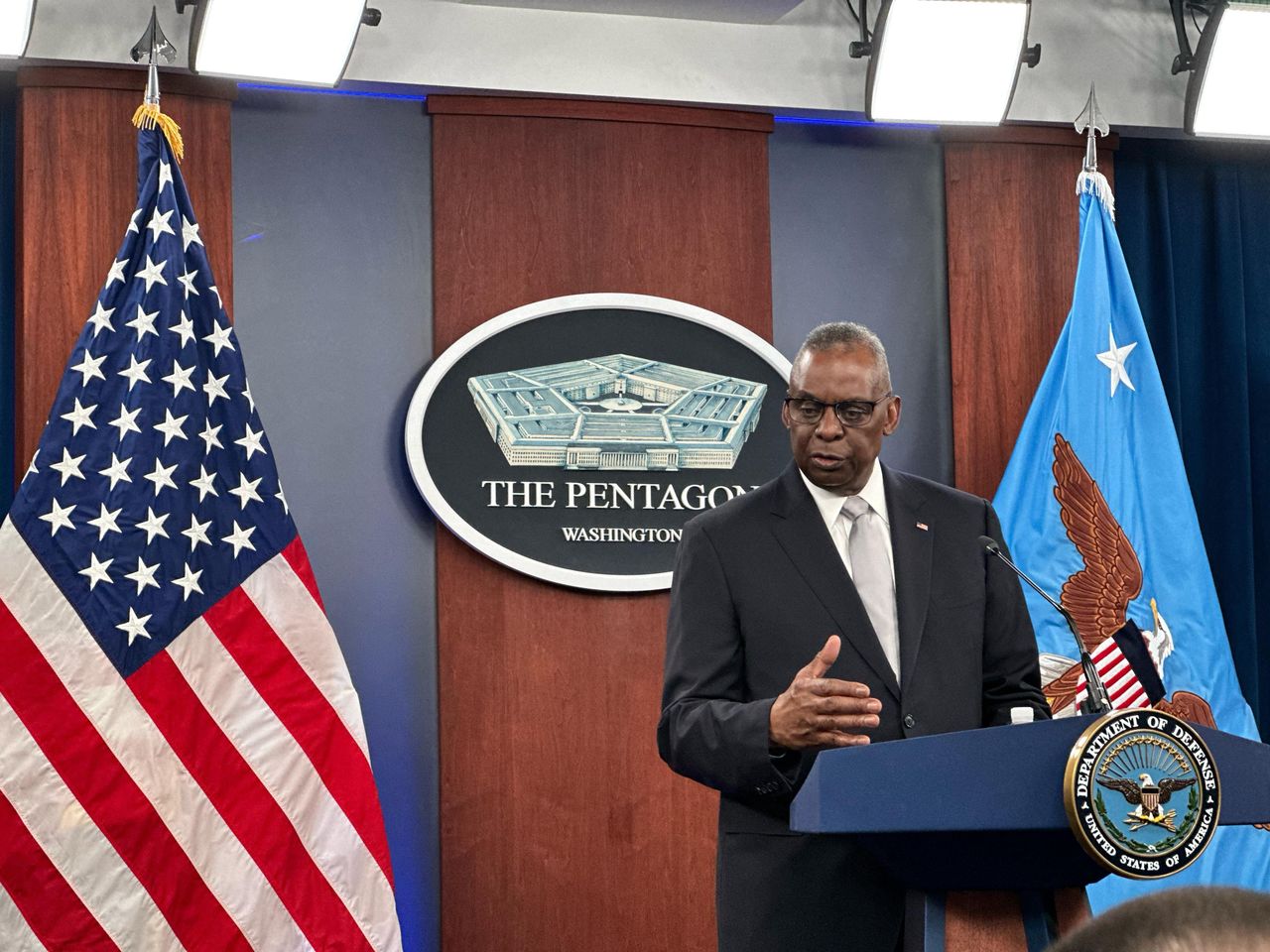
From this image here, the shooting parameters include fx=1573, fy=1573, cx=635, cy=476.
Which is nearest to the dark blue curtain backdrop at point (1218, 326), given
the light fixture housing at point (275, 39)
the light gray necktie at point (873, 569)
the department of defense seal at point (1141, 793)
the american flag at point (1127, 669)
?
the american flag at point (1127, 669)

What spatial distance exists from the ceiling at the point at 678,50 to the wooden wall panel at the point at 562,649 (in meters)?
0.09

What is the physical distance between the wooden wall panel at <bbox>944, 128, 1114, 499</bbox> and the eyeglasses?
2.10 metres

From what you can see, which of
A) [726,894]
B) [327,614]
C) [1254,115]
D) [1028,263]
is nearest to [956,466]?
[1028,263]

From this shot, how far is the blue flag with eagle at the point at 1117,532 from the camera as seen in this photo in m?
4.31

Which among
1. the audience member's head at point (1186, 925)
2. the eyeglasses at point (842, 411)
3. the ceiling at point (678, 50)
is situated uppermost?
the ceiling at point (678, 50)

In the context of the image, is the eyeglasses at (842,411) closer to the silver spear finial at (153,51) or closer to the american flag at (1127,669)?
the american flag at (1127,669)

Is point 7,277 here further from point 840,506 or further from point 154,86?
point 840,506

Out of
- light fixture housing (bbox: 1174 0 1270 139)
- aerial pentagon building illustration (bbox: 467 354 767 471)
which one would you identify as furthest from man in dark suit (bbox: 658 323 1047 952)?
light fixture housing (bbox: 1174 0 1270 139)

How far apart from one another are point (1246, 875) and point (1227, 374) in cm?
151

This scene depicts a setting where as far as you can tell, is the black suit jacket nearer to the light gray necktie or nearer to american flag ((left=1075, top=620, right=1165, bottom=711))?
the light gray necktie

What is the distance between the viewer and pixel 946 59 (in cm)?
432

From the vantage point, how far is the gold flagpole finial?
12.7 feet

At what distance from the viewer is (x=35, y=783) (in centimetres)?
348

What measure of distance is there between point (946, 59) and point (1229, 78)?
34.8 inches
